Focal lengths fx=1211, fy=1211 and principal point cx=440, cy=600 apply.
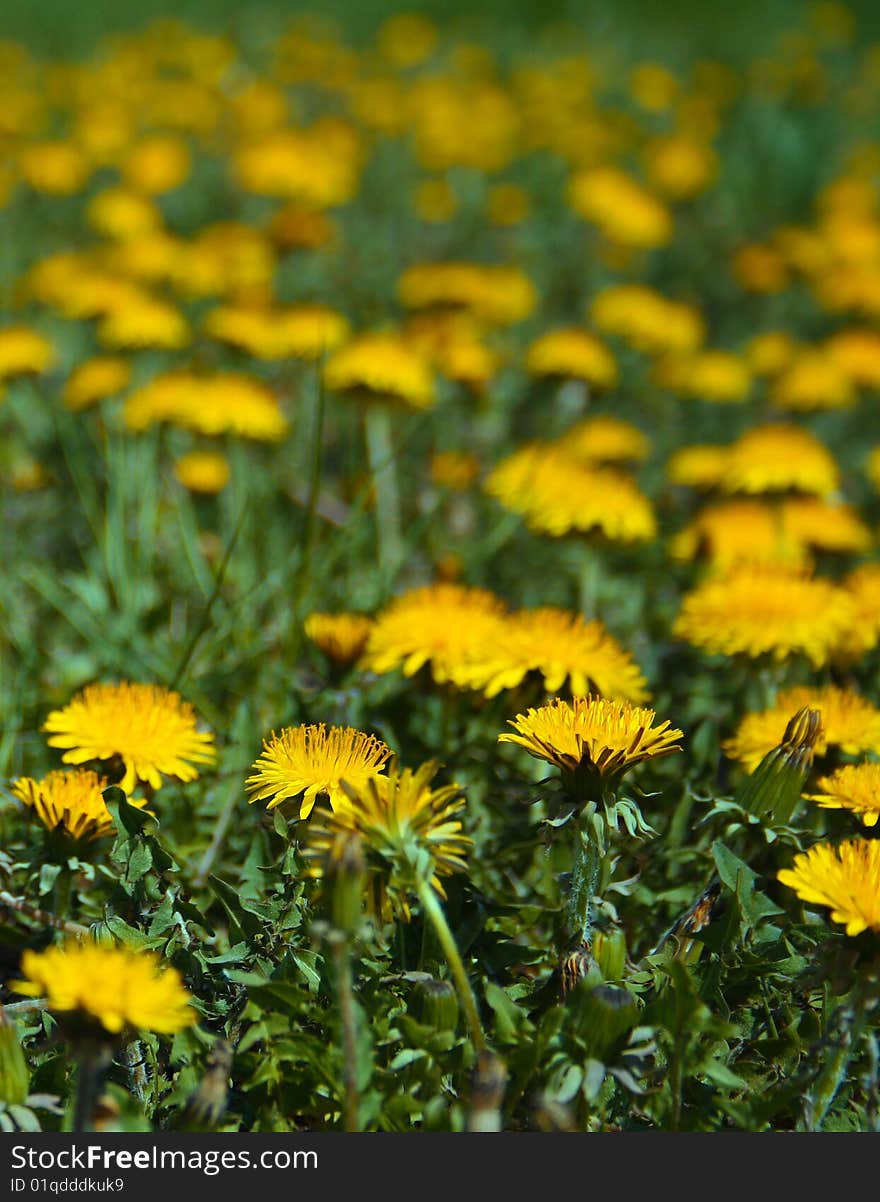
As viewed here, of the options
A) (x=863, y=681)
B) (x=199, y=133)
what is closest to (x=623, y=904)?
(x=863, y=681)

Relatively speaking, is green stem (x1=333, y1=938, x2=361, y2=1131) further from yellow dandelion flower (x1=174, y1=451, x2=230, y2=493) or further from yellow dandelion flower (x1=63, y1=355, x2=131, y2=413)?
yellow dandelion flower (x1=63, y1=355, x2=131, y2=413)

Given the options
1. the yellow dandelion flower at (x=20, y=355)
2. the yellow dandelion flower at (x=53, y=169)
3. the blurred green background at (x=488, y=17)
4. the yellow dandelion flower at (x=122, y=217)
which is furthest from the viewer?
the blurred green background at (x=488, y=17)

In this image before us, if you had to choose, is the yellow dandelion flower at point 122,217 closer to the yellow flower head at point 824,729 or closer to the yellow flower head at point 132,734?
the yellow flower head at point 132,734

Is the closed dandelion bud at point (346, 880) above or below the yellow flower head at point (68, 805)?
below

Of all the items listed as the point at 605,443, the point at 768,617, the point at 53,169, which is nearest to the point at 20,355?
the point at 605,443

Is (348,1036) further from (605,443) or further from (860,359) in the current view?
(860,359)

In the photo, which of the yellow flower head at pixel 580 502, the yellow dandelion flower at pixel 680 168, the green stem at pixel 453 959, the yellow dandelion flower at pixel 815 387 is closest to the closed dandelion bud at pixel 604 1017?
the green stem at pixel 453 959

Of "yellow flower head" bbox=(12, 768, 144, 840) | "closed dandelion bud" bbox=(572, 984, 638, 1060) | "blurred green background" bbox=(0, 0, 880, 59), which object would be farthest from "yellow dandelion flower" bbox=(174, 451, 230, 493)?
"blurred green background" bbox=(0, 0, 880, 59)

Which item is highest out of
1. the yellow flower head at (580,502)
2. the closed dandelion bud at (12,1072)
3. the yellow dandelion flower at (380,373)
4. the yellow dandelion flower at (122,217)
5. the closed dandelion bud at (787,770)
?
the yellow dandelion flower at (122,217)
